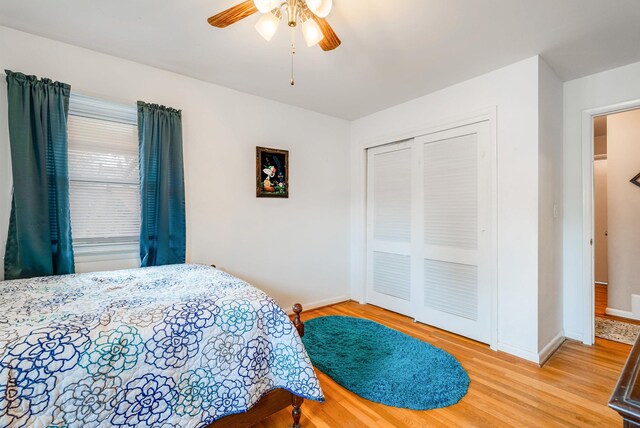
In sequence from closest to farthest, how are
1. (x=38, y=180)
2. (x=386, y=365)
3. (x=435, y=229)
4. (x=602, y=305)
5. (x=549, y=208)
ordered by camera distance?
(x=38, y=180) < (x=386, y=365) < (x=549, y=208) < (x=435, y=229) < (x=602, y=305)

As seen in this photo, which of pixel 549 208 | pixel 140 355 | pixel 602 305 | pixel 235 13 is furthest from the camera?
pixel 602 305

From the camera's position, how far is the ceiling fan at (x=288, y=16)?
144cm

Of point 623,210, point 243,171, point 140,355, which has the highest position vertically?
point 243,171

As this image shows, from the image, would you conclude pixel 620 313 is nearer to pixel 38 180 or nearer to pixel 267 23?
pixel 267 23

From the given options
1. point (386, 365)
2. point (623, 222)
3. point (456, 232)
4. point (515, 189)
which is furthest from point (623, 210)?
point (386, 365)

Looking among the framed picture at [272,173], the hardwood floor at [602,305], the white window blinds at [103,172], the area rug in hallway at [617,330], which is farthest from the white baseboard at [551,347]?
the white window blinds at [103,172]

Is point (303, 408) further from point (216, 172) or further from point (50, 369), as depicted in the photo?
point (216, 172)

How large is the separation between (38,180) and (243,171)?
1547mm

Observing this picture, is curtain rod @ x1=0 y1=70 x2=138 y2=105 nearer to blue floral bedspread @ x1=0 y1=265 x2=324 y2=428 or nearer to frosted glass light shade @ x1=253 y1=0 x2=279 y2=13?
blue floral bedspread @ x1=0 y1=265 x2=324 y2=428

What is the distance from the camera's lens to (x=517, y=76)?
2.40 metres

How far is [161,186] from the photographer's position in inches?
95.4

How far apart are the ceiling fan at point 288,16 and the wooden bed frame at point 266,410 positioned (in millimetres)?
1528

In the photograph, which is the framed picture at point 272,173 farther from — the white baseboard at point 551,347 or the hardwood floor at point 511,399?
the white baseboard at point 551,347

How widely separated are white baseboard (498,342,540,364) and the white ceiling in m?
2.36
